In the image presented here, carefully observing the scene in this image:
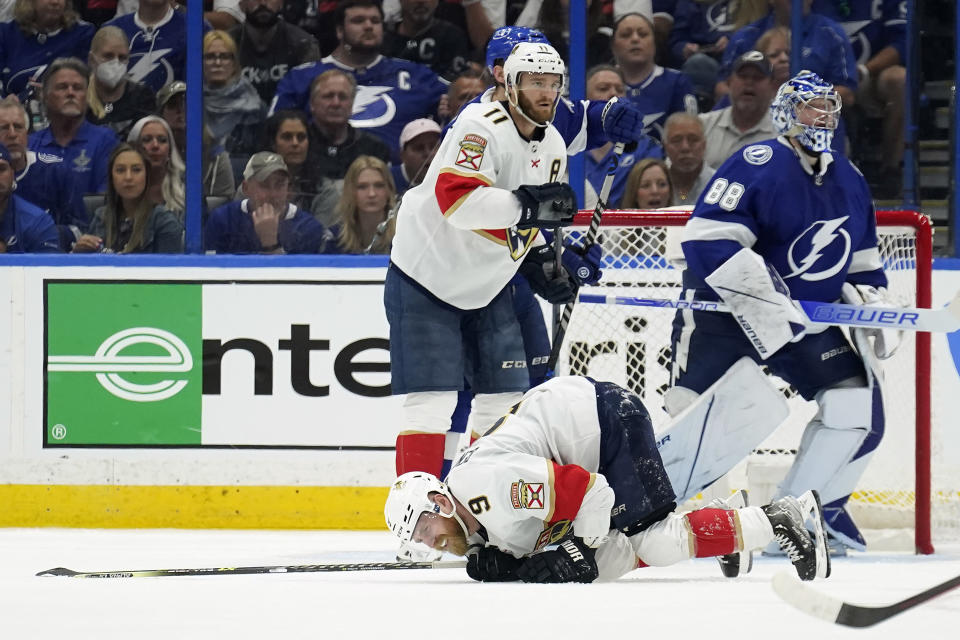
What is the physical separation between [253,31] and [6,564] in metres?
1.95

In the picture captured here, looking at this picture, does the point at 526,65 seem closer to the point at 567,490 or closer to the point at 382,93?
the point at 567,490

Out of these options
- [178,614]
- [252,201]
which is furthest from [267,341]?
[178,614]

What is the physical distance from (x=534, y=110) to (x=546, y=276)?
0.41 metres

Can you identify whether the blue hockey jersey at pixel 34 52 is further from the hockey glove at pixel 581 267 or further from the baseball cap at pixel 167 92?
the hockey glove at pixel 581 267

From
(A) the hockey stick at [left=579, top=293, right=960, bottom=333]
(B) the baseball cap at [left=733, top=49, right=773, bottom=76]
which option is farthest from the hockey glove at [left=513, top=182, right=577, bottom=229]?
(B) the baseball cap at [left=733, top=49, right=773, bottom=76]

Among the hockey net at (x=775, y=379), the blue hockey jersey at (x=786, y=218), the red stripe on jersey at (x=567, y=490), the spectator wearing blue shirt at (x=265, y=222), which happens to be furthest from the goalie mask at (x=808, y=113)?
the spectator wearing blue shirt at (x=265, y=222)

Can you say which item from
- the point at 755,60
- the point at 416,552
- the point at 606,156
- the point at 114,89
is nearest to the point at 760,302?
the point at 416,552

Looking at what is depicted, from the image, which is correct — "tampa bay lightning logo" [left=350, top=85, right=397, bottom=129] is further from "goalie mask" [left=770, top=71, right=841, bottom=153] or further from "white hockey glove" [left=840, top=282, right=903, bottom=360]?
"white hockey glove" [left=840, top=282, right=903, bottom=360]

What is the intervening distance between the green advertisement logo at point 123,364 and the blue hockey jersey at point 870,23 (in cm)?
211

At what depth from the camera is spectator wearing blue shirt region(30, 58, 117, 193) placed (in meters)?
4.86

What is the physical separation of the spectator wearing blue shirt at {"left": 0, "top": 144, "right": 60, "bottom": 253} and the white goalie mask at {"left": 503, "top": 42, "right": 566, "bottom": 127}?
184 centimetres

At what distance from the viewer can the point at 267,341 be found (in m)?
4.67

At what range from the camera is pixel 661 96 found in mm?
4766

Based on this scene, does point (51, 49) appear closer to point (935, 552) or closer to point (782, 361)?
point (782, 361)
